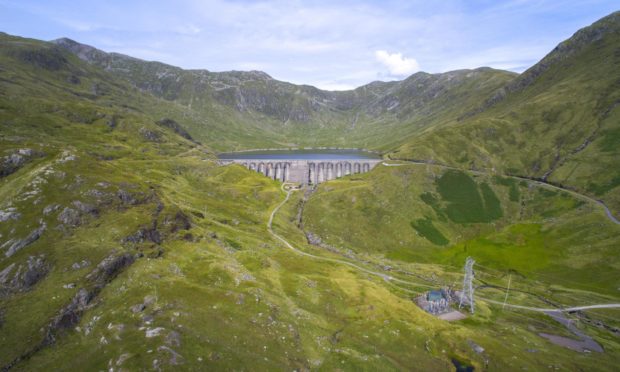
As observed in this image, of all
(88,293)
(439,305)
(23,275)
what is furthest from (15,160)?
(439,305)

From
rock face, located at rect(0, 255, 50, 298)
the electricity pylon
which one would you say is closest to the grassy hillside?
the electricity pylon

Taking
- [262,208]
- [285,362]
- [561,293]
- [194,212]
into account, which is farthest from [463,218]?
[285,362]

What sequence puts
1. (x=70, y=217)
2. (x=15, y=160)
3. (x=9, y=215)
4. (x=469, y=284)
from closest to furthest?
(x=9, y=215)
(x=70, y=217)
(x=469, y=284)
(x=15, y=160)

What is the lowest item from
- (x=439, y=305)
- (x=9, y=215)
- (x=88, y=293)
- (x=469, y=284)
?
(x=439, y=305)

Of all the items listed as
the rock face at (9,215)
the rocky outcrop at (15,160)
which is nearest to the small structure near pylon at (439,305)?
the rock face at (9,215)

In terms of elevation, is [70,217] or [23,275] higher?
[70,217]

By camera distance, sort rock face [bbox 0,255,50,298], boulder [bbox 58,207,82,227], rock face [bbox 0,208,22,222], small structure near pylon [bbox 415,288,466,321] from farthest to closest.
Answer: small structure near pylon [bbox 415,288,466,321], boulder [bbox 58,207,82,227], rock face [bbox 0,208,22,222], rock face [bbox 0,255,50,298]

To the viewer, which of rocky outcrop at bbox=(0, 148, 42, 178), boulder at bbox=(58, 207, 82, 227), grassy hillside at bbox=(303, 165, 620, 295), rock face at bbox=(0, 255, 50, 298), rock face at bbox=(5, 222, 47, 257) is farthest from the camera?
grassy hillside at bbox=(303, 165, 620, 295)

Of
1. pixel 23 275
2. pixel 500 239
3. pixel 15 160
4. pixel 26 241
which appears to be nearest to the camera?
pixel 23 275

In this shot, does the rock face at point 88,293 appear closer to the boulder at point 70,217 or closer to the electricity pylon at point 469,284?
the boulder at point 70,217

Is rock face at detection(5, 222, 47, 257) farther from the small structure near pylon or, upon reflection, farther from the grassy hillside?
the grassy hillside

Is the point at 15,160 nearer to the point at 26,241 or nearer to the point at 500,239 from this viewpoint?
the point at 26,241
